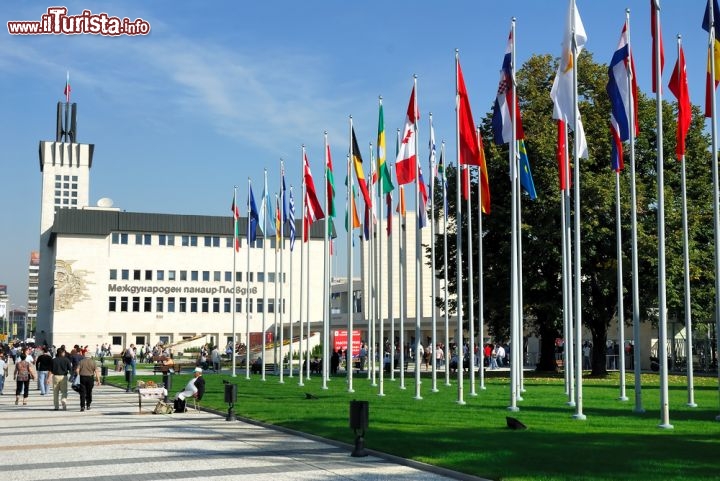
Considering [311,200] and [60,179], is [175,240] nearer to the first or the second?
[60,179]

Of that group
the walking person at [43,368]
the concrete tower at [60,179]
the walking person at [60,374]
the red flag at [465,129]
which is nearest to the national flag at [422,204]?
the red flag at [465,129]

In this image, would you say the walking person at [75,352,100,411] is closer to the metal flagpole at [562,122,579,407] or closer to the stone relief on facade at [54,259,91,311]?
the metal flagpole at [562,122,579,407]

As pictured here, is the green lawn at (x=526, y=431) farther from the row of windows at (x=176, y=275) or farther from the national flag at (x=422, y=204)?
the row of windows at (x=176, y=275)

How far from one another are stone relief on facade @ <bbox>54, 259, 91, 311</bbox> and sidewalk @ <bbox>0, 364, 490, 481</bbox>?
3070 inches

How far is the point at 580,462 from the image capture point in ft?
46.4

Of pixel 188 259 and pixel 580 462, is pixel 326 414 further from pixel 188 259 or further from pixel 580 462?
pixel 188 259

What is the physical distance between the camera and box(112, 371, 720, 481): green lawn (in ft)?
45.2

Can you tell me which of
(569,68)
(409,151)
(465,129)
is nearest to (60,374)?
(409,151)

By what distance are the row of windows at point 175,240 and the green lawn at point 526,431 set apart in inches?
2932

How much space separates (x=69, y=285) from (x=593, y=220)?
72.9m

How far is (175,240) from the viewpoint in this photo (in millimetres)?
106188

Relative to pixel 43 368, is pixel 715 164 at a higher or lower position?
higher

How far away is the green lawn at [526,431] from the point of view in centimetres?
1377

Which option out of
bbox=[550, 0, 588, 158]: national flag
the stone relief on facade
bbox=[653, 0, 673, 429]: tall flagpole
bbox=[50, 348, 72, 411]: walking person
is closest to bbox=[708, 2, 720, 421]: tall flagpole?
bbox=[653, 0, 673, 429]: tall flagpole
